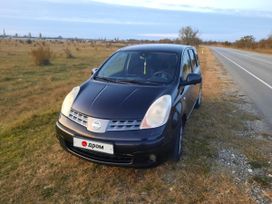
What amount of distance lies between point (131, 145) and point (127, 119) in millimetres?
329

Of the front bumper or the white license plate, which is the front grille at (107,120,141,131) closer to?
the front bumper

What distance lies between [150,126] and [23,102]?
765 centimetres

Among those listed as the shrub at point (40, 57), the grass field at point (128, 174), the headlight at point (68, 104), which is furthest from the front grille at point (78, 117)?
the shrub at point (40, 57)

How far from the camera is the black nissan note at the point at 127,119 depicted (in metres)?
3.57

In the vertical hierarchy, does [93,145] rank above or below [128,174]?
above

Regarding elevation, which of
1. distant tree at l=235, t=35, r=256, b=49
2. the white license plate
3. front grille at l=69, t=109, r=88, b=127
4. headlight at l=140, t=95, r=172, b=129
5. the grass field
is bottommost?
distant tree at l=235, t=35, r=256, b=49

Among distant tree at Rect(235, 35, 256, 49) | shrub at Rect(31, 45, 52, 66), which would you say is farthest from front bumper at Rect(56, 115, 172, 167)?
distant tree at Rect(235, 35, 256, 49)

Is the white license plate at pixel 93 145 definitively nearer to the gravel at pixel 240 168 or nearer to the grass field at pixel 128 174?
the grass field at pixel 128 174

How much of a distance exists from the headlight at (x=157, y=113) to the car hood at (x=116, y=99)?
0.21 ft

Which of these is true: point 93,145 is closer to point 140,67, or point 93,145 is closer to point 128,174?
point 128,174

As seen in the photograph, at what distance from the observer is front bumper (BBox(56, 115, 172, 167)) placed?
3535 mm

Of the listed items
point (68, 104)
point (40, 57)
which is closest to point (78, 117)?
point (68, 104)

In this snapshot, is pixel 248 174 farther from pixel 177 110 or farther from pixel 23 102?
pixel 23 102

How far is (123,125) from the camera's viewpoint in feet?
→ 11.9
